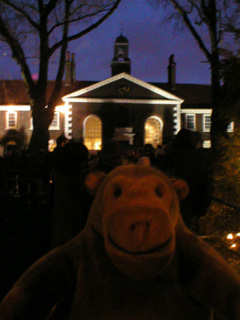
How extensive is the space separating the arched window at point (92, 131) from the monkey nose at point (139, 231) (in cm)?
3348

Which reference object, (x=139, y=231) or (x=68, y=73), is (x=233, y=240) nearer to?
(x=139, y=231)

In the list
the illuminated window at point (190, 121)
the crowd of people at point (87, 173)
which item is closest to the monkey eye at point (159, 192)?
the crowd of people at point (87, 173)

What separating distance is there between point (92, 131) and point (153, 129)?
6.07 meters

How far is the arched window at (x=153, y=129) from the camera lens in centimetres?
3584

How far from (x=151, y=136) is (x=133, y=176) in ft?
114

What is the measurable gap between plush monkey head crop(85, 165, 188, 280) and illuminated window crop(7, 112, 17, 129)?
36040 mm

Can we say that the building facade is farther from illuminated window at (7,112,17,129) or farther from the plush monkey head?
the plush monkey head

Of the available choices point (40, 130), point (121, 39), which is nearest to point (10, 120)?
point (121, 39)

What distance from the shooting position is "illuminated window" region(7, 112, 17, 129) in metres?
35.8

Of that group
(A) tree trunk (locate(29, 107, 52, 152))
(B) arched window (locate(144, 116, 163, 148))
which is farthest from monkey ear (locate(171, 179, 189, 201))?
(B) arched window (locate(144, 116, 163, 148))

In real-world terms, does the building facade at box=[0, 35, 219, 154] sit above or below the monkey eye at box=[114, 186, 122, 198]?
above

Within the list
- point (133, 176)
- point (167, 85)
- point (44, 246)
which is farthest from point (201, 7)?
point (167, 85)

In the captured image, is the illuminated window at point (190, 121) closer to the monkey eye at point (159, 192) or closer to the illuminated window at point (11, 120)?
the illuminated window at point (11, 120)

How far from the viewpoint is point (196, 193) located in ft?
11.6
